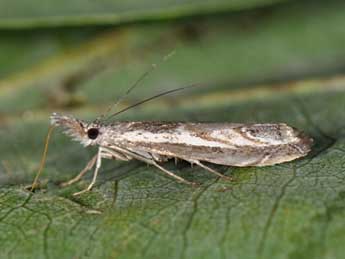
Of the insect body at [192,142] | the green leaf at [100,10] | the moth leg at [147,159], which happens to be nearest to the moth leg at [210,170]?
the insect body at [192,142]

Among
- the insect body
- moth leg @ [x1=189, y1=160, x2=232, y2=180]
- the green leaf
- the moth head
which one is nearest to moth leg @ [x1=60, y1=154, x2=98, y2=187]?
the insect body

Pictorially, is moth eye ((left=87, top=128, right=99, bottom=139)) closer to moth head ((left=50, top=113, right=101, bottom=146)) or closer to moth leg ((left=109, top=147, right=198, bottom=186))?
moth head ((left=50, top=113, right=101, bottom=146))

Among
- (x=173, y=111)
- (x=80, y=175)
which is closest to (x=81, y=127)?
(x=80, y=175)

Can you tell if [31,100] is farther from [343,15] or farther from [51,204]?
[343,15]

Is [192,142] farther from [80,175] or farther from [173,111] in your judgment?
[173,111]

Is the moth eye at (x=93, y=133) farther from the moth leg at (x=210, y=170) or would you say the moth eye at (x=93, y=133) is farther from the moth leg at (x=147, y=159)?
the moth leg at (x=210, y=170)

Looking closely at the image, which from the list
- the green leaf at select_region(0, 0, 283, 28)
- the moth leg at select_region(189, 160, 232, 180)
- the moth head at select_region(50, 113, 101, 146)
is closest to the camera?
the moth leg at select_region(189, 160, 232, 180)
